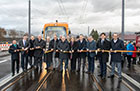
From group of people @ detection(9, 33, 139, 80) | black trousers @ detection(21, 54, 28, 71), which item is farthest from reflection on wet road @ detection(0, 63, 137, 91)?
black trousers @ detection(21, 54, 28, 71)

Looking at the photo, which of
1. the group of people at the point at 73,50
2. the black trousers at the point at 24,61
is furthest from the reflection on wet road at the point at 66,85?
the black trousers at the point at 24,61

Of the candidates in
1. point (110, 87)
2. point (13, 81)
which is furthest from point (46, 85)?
point (110, 87)

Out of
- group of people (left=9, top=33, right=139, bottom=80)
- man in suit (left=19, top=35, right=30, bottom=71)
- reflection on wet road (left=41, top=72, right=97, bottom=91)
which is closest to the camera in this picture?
reflection on wet road (left=41, top=72, right=97, bottom=91)

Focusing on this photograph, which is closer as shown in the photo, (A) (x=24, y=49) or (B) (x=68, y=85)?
(B) (x=68, y=85)

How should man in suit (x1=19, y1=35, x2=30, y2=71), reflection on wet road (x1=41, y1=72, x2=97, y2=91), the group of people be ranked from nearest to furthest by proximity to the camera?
1. reflection on wet road (x1=41, y1=72, x2=97, y2=91)
2. the group of people
3. man in suit (x1=19, y1=35, x2=30, y2=71)

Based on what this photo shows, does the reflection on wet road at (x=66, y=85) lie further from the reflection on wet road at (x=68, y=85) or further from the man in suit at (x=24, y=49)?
the man in suit at (x=24, y=49)

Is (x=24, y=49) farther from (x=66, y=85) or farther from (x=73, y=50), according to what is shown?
(x=66, y=85)

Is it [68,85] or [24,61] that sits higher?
[24,61]

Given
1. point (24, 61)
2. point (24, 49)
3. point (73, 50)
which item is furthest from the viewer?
point (24, 61)

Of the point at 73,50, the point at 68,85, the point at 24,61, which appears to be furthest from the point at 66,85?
the point at 24,61

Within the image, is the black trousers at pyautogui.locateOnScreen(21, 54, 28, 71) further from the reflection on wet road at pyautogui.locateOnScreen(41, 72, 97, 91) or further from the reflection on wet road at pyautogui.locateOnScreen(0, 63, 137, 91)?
the reflection on wet road at pyautogui.locateOnScreen(41, 72, 97, 91)

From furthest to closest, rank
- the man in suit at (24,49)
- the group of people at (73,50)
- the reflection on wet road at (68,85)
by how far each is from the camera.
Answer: the man in suit at (24,49) < the group of people at (73,50) < the reflection on wet road at (68,85)

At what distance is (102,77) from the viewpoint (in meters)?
6.91

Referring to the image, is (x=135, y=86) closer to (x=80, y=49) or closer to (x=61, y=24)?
(x=80, y=49)
